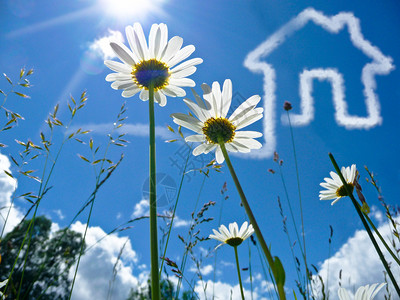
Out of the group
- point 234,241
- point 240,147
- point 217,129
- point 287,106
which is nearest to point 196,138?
point 217,129

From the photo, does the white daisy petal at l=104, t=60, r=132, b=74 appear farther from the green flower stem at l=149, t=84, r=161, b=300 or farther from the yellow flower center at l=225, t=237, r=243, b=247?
the yellow flower center at l=225, t=237, r=243, b=247

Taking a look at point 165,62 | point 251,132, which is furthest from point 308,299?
point 165,62

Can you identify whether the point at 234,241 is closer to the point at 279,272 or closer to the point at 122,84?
the point at 122,84

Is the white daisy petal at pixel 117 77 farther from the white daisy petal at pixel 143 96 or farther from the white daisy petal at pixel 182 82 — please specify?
the white daisy petal at pixel 182 82

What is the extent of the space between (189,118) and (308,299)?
53.2 inches

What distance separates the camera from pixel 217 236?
2.37 m

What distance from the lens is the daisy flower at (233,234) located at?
2.25 meters

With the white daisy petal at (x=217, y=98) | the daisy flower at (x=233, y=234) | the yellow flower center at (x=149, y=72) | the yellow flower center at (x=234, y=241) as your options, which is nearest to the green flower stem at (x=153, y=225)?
the white daisy petal at (x=217, y=98)

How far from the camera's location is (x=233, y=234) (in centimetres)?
238

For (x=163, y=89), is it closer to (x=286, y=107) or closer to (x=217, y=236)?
(x=217, y=236)

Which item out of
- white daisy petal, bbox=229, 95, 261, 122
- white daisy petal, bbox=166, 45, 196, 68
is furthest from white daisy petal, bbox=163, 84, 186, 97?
white daisy petal, bbox=229, 95, 261, 122

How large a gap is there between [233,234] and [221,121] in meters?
1.30

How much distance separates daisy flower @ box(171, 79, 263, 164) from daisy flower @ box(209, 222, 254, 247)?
989 millimetres

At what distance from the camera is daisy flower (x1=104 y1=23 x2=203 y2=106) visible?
154cm
